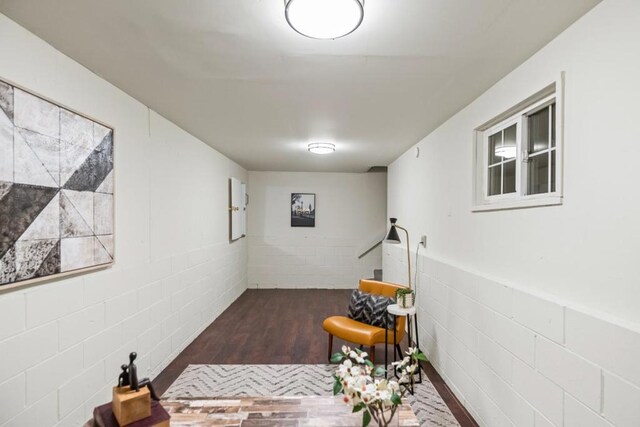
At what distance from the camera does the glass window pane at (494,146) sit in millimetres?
2338

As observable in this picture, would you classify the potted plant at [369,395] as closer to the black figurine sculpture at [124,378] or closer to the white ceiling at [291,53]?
the black figurine sculpture at [124,378]

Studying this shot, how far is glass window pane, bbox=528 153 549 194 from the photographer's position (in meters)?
1.87

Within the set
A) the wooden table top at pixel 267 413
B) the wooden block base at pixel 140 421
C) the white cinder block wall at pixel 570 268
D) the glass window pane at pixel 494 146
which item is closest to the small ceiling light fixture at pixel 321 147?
the white cinder block wall at pixel 570 268

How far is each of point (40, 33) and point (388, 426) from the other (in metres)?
2.30

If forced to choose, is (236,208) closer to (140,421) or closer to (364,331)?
(364,331)

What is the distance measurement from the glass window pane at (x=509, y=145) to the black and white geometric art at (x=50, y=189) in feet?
8.57

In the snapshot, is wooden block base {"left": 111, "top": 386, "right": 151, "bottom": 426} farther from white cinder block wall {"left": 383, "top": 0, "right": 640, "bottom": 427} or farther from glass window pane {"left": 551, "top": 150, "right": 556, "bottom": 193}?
glass window pane {"left": 551, "top": 150, "right": 556, "bottom": 193}

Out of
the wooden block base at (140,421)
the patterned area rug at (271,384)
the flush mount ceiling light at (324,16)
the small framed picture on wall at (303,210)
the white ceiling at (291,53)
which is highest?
the white ceiling at (291,53)

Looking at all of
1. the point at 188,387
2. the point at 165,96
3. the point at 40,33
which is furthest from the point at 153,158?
the point at 188,387

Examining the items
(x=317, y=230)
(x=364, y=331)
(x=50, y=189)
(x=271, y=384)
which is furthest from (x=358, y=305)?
(x=317, y=230)

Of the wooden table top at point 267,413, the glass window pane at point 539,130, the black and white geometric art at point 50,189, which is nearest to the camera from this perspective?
A: the wooden table top at point 267,413

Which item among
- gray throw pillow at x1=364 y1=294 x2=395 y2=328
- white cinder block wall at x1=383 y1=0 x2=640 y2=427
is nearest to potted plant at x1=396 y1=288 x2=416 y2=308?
gray throw pillow at x1=364 y1=294 x2=395 y2=328

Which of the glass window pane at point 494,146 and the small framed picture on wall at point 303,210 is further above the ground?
the glass window pane at point 494,146

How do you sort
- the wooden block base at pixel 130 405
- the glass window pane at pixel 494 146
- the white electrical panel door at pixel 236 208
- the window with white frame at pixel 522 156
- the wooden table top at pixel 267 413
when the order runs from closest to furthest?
the wooden block base at pixel 130 405, the wooden table top at pixel 267 413, the window with white frame at pixel 522 156, the glass window pane at pixel 494 146, the white electrical panel door at pixel 236 208
